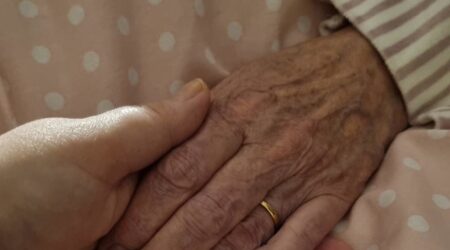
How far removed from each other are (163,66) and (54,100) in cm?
16

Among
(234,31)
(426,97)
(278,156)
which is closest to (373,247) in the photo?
(278,156)

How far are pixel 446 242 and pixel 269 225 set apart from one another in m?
0.21

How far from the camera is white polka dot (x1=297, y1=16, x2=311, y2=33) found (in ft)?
2.63

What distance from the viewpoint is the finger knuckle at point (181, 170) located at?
0.61 meters

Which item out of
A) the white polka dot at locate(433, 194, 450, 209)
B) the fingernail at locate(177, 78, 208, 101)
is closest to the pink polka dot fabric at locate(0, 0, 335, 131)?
the fingernail at locate(177, 78, 208, 101)

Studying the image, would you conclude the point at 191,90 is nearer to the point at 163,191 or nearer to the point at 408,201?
the point at 163,191

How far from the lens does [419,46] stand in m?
0.75

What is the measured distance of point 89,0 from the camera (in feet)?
2.22

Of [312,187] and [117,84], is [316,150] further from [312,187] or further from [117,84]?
[117,84]

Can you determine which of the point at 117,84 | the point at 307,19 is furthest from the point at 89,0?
the point at 307,19

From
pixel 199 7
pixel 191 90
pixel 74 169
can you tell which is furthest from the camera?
pixel 199 7

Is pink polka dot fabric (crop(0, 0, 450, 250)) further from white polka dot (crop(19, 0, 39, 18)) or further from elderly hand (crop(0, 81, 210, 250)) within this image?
elderly hand (crop(0, 81, 210, 250))

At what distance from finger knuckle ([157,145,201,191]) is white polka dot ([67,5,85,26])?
0.23 meters

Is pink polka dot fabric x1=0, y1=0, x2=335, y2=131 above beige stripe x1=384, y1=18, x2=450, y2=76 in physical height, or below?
above
